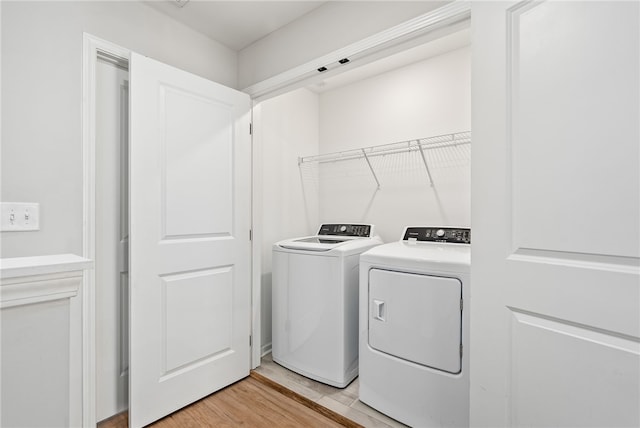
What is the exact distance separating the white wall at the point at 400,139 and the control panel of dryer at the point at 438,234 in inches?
8.2

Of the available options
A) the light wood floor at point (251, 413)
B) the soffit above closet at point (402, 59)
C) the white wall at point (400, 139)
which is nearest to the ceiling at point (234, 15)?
the soffit above closet at point (402, 59)

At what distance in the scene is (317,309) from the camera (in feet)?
6.78

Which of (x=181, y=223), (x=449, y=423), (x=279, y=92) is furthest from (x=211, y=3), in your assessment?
(x=449, y=423)

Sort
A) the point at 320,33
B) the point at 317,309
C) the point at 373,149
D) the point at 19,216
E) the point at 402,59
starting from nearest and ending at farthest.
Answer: the point at 19,216, the point at 320,33, the point at 317,309, the point at 402,59, the point at 373,149

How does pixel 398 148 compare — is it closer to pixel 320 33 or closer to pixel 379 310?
pixel 320 33

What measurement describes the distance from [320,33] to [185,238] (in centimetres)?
152

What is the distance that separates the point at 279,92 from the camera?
7.04 ft

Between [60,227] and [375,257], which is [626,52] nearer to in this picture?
[375,257]


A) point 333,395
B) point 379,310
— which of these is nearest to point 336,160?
point 379,310

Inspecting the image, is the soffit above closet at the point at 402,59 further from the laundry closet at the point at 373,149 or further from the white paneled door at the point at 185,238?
the white paneled door at the point at 185,238

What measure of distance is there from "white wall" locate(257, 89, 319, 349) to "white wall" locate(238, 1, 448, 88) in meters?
0.41

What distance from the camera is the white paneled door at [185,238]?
163cm

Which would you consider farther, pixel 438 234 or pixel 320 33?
pixel 438 234

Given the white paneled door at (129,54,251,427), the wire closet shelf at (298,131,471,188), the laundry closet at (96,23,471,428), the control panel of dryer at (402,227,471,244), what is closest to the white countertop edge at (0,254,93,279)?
the white paneled door at (129,54,251,427)
